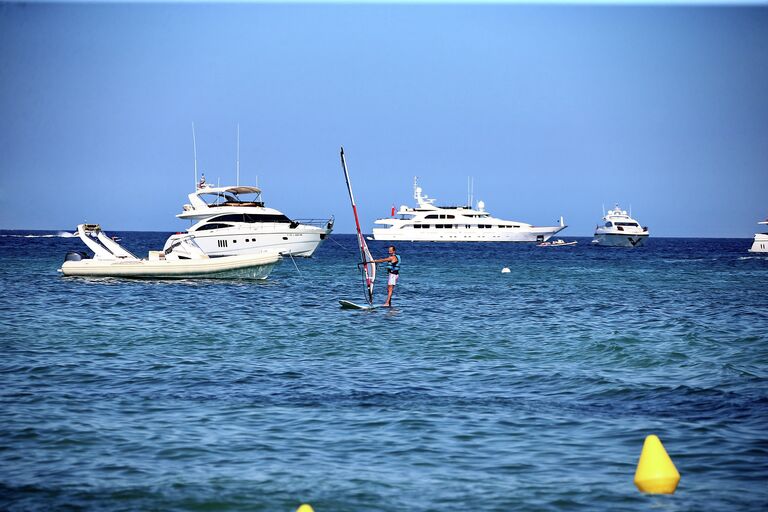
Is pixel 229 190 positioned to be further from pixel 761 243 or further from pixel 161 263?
pixel 761 243

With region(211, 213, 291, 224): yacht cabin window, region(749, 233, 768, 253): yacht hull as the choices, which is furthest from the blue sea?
region(749, 233, 768, 253): yacht hull

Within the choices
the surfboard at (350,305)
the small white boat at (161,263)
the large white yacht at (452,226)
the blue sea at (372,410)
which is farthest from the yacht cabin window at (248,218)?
the large white yacht at (452,226)

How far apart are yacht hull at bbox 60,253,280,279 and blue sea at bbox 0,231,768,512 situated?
10.8 meters

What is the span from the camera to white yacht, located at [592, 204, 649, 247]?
5143 inches

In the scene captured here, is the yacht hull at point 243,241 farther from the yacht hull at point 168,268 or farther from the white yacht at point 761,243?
the white yacht at point 761,243

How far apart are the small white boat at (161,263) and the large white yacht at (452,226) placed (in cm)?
9988

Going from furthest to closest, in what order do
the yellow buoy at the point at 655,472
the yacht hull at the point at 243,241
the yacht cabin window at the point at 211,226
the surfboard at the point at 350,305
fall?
the yacht cabin window at the point at 211,226
the yacht hull at the point at 243,241
the surfboard at the point at 350,305
the yellow buoy at the point at 655,472

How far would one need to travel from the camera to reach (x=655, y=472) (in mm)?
8391

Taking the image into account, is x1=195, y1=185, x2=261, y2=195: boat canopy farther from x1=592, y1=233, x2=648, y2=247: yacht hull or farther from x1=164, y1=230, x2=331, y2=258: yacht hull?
x1=592, y1=233, x2=648, y2=247: yacht hull

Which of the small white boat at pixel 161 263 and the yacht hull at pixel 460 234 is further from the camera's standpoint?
the yacht hull at pixel 460 234

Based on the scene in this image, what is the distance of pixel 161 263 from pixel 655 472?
101 ft

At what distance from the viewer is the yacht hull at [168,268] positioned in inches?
1452

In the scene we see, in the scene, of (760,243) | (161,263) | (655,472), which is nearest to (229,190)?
(161,263)

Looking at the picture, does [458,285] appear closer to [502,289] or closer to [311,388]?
[502,289]
